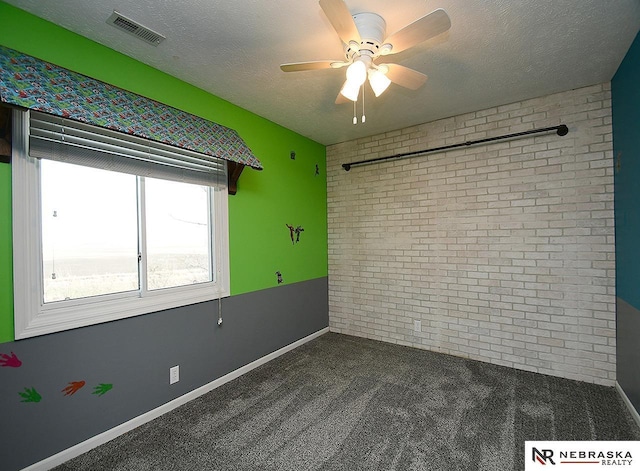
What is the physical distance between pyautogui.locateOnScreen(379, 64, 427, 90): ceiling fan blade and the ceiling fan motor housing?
15cm

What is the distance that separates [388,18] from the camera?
70.5 inches

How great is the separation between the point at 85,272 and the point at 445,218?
342 centimetres

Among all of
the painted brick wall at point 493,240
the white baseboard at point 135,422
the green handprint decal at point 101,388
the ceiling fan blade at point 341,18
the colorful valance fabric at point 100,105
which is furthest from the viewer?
the painted brick wall at point 493,240

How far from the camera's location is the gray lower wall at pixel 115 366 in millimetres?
1686

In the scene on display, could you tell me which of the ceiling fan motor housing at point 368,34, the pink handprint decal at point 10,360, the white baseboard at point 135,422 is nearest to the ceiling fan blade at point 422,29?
the ceiling fan motor housing at point 368,34

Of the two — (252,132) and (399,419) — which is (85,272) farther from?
(399,419)

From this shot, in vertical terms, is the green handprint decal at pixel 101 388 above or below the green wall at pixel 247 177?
below

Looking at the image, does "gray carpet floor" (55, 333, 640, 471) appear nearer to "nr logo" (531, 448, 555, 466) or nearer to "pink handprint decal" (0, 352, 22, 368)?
"nr logo" (531, 448, 555, 466)

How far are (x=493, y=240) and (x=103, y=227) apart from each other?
359cm

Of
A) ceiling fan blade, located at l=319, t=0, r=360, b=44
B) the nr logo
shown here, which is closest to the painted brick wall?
the nr logo

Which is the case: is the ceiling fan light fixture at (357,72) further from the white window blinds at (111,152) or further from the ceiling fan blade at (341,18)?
the white window blinds at (111,152)

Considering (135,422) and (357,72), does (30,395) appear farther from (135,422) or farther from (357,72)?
(357,72)

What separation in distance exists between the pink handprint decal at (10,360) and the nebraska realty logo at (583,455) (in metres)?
3.02

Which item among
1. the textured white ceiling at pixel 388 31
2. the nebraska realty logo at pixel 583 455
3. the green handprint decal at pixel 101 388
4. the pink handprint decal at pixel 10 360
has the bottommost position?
the nebraska realty logo at pixel 583 455
